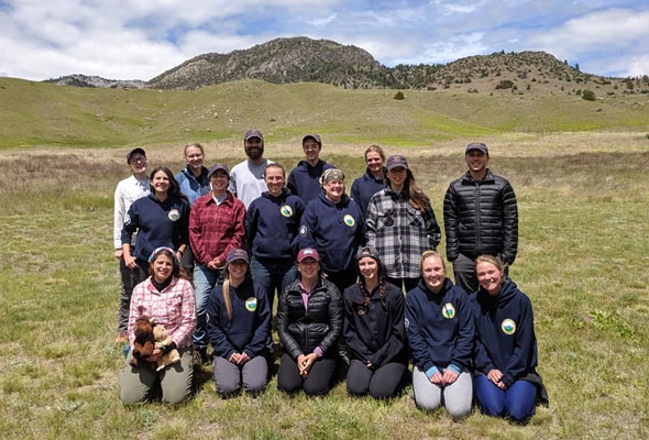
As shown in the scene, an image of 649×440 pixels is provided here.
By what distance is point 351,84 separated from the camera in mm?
139875

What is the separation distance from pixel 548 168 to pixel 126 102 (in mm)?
80859

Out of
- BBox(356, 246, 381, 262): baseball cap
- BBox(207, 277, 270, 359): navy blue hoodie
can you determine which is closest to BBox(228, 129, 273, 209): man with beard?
BBox(207, 277, 270, 359): navy blue hoodie

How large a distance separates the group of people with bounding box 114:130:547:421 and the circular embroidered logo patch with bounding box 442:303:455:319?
12 millimetres

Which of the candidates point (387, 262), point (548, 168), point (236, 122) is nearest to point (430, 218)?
point (387, 262)

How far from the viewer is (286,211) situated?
226 inches

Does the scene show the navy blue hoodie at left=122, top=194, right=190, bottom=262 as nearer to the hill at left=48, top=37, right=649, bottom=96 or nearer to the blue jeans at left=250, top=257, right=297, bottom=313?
the blue jeans at left=250, top=257, right=297, bottom=313

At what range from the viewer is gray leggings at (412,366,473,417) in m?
4.53

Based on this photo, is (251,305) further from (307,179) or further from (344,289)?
(307,179)

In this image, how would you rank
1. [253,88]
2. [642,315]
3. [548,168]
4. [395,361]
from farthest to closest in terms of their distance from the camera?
1. [253,88]
2. [548,168]
3. [642,315]
4. [395,361]

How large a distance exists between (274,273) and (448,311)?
2147 mm

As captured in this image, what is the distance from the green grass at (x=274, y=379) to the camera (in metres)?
4.42

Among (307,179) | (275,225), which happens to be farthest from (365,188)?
(275,225)

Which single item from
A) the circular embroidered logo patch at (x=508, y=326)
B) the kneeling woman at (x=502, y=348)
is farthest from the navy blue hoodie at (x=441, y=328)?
the circular embroidered logo patch at (x=508, y=326)

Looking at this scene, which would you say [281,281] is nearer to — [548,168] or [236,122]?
[548,168]
